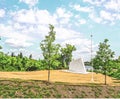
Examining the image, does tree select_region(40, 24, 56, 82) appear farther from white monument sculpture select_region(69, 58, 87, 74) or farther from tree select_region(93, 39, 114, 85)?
white monument sculpture select_region(69, 58, 87, 74)

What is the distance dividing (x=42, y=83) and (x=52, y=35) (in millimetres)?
9020

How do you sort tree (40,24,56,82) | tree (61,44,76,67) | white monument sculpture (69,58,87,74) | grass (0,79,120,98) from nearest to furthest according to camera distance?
grass (0,79,120,98)
tree (40,24,56,82)
white monument sculpture (69,58,87,74)
tree (61,44,76,67)

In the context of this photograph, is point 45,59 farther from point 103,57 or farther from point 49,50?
point 103,57

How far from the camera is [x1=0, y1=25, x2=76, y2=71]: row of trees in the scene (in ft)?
144

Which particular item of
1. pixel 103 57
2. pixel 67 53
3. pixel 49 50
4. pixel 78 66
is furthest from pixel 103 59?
pixel 67 53

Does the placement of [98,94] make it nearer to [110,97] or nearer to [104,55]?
[110,97]

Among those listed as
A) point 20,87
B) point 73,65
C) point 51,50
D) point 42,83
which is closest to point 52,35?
point 51,50

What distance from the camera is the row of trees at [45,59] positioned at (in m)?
43.9

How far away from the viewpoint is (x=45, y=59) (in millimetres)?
44219

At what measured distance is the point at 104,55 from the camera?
4600cm

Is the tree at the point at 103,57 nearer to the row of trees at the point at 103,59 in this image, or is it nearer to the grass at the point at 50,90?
the row of trees at the point at 103,59

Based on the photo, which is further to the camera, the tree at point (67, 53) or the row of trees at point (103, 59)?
the tree at point (67, 53)

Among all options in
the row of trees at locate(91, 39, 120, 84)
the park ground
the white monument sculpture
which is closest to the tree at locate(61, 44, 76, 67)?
the white monument sculpture

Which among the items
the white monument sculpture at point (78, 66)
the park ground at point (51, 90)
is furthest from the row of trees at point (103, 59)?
the white monument sculpture at point (78, 66)
